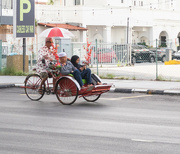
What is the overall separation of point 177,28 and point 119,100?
53.3 meters

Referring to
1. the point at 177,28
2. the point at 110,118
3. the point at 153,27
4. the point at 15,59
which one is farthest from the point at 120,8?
the point at 110,118

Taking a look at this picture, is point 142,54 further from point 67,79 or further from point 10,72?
point 67,79

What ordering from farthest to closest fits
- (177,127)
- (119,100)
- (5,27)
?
(5,27) → (119,100) → (177,127)

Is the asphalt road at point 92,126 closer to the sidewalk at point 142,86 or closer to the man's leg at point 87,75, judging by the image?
the man's leg at point 87,75

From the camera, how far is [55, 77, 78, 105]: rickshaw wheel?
13.0 metres

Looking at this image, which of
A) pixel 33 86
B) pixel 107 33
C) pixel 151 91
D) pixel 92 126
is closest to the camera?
pixel 92 126

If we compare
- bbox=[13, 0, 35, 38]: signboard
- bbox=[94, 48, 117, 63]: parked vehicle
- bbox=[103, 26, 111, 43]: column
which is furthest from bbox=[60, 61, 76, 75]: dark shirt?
bbox=[103, 26, 111, 43]: column

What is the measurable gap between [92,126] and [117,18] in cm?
4903

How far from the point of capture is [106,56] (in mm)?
32688

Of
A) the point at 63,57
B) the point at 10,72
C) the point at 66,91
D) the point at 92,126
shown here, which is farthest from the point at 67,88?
the point at 10,72

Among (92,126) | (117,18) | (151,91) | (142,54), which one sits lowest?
(92,126)

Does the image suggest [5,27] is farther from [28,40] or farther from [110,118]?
[110,118]

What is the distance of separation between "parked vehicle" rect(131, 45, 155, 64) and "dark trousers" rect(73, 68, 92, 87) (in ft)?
97.5

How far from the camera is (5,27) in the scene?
47.1 meters
